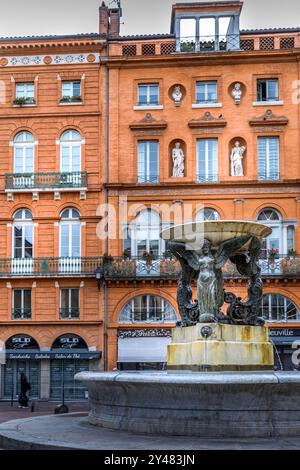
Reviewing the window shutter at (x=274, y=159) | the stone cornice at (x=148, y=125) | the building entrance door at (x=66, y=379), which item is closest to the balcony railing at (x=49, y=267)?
the building entrance door at (x=66, y=379)

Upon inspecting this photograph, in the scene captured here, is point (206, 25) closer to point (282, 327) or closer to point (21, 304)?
point (282, 327)

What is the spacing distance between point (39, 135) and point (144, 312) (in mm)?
10024

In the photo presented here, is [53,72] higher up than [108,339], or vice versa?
[53,72]

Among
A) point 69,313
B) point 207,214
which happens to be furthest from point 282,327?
point 69,313

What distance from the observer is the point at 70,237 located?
37844 mm

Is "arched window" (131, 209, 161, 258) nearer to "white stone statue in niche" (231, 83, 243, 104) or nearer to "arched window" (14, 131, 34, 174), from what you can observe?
"arched window" (14, 131, 34, 174)

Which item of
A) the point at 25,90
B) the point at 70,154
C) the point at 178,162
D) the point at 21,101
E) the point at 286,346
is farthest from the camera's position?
the point at 25,90

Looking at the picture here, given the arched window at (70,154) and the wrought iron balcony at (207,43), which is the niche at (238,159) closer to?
the wrought iron balcony at (207,43)

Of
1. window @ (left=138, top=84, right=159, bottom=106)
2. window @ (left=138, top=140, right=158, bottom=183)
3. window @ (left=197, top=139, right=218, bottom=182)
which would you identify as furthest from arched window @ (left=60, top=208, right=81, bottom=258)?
window @ (left=138, top=84, right=159, bottom=106)

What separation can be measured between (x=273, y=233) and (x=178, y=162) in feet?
18.4

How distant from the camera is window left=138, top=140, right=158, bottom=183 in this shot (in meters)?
38.1

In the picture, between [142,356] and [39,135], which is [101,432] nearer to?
[142,356]

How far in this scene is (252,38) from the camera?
38.2 meters

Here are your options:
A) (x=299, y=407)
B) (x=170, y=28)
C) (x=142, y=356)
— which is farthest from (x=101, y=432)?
(x=170, y=28)
